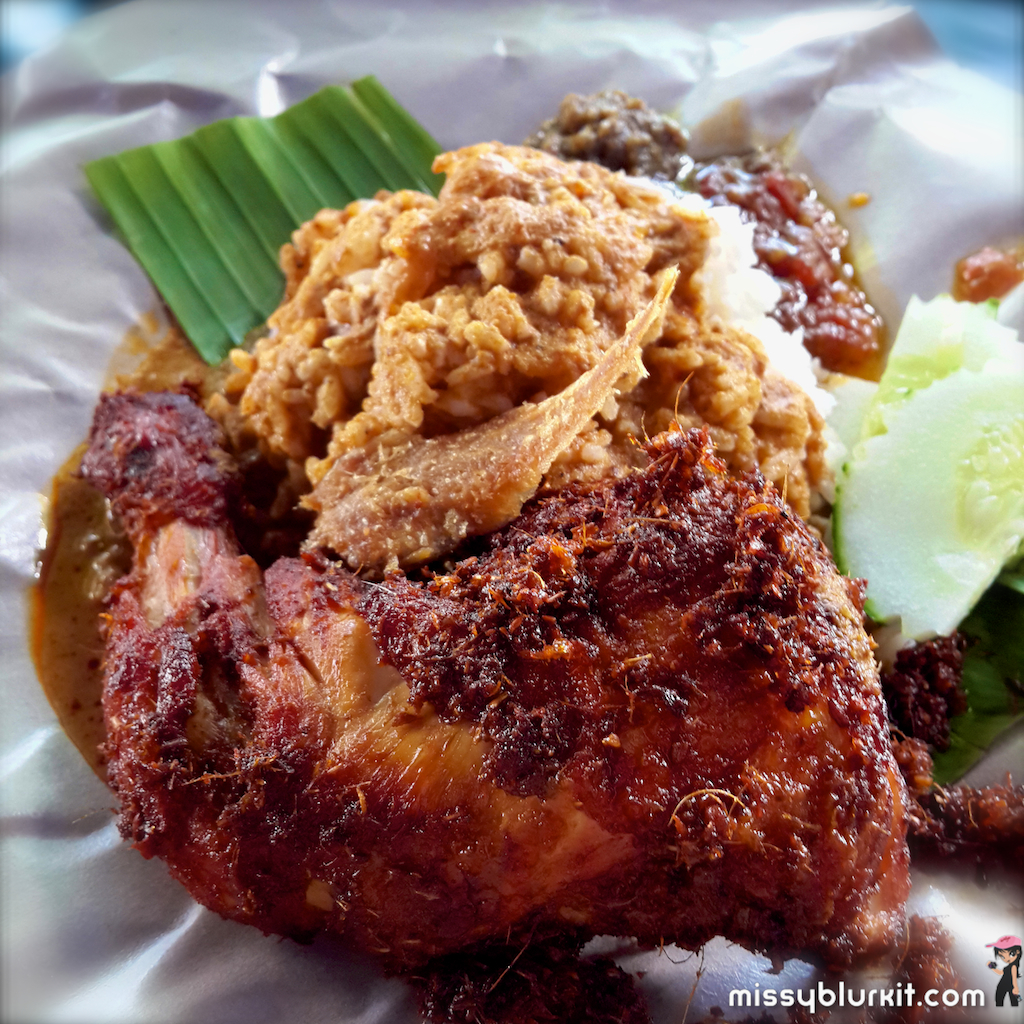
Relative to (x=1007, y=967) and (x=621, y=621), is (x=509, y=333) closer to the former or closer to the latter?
(x=621, y=621)

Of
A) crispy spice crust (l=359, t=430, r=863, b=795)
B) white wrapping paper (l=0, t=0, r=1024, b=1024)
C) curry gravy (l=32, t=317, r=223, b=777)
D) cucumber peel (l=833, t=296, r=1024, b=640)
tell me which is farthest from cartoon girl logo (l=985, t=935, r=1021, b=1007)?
curry gravy (l=32, t=317, r=223, b=777)

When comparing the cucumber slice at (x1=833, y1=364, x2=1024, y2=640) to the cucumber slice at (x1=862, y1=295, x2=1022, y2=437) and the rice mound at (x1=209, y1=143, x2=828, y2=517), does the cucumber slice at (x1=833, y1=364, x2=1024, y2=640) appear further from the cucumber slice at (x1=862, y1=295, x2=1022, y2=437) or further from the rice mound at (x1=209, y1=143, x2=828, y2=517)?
the rice mound at (x1=209, y1=143, x2=828, y2=517)

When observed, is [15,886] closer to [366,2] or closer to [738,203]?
[738,203]

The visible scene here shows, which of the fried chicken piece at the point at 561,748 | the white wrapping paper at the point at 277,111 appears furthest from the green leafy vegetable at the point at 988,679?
the fried chicken piece at the point at 561,748

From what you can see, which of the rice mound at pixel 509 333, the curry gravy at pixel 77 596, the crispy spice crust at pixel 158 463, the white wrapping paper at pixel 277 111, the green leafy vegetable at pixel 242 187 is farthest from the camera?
the green leafy vegetable at pixel 242 187

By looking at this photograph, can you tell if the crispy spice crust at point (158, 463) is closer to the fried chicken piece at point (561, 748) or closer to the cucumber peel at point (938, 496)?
the fried chicken piece at point (561, 748)

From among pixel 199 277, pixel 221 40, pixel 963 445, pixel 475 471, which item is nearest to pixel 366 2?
pixel 221 40

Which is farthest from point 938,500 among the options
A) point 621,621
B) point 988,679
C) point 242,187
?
point 242,187
